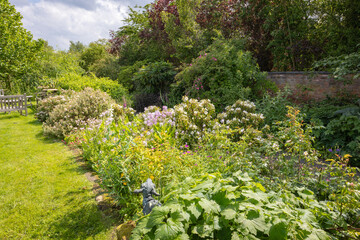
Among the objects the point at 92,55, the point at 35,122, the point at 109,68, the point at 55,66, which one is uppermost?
the point at 92,55

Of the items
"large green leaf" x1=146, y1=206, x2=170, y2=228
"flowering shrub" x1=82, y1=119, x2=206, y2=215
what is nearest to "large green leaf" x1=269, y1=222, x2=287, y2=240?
"large green leaf" x1=146, y1=206, x2=170, y2=228

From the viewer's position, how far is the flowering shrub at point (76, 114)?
627cm

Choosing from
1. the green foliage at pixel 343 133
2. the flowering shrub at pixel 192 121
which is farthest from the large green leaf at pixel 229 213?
the green foliage at pixel 343 133

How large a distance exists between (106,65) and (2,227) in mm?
13859

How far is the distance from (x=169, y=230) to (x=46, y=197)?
9.00 feet

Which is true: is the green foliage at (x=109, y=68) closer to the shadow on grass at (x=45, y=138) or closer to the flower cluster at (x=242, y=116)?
the shadow on grass at (x=45, y=138)

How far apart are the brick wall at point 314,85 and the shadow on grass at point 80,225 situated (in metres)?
6.01

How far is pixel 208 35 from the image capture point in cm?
923

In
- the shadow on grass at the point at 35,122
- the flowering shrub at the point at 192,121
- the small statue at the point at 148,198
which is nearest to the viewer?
the small statue at the point at 148,198

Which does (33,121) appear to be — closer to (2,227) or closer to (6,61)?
(2,227)

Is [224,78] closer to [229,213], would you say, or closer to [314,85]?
[314,85]

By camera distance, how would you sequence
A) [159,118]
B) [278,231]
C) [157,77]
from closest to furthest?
[278,231] → [159,118] → [157,77]

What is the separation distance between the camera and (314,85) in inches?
256

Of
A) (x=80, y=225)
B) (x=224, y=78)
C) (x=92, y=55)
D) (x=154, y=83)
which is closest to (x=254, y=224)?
(x=80, y=225)
